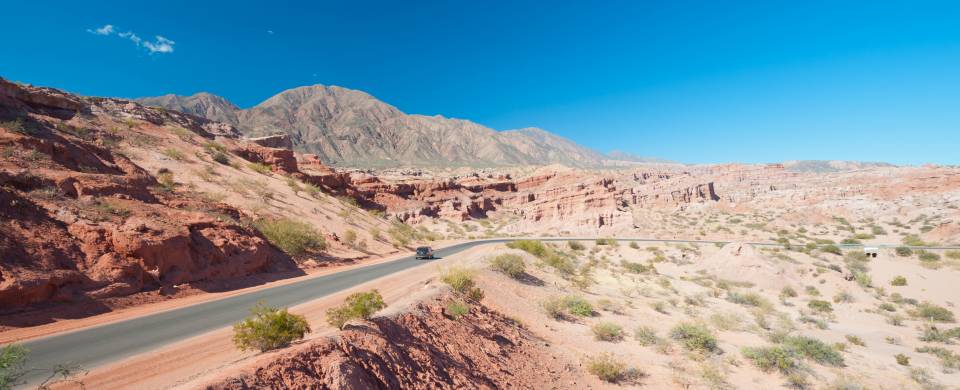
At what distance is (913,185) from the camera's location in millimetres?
59312

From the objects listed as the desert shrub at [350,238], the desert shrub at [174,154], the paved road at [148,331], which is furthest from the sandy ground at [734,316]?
the desert shrub at [174,154]

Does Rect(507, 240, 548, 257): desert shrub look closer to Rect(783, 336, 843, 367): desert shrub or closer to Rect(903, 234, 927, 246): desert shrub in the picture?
Rect(783, 336, 843, 367): desert shrub

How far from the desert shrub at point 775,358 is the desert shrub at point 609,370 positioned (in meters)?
4.59

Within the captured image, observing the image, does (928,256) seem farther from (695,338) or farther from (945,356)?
(695,338)

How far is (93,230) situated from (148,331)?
548 centimetres

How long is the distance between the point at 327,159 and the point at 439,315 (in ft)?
467

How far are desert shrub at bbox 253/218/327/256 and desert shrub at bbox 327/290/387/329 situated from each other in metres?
13.7

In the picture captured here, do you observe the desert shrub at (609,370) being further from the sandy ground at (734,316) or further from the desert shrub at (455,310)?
the desert shrub at (455,310)

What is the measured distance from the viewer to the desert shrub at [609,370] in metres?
9.98

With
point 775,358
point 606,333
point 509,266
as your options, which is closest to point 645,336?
point 606,333

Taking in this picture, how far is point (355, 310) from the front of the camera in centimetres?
793

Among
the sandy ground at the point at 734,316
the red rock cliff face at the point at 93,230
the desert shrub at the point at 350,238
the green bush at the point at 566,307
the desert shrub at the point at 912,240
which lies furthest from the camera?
the desert shrub at the point at 912,240

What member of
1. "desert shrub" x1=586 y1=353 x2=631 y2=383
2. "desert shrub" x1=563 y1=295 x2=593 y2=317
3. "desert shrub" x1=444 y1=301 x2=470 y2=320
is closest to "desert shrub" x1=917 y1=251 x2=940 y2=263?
"desert shrub" x1=563 y1=295 x2=593 y2=317

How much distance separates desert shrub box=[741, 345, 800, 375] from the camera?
36.9ft
